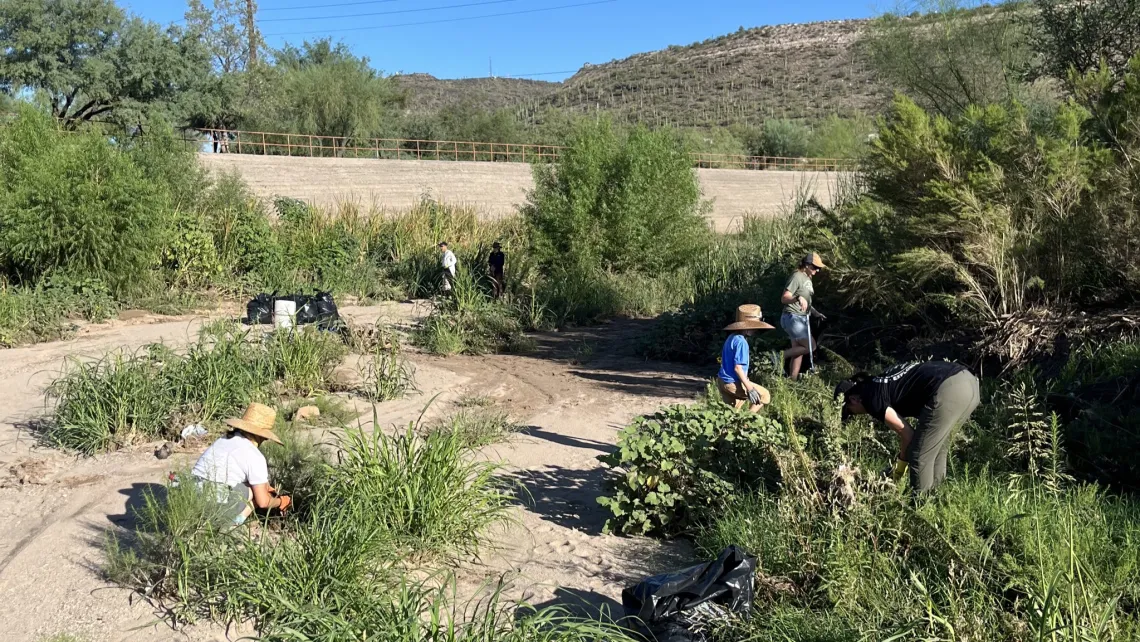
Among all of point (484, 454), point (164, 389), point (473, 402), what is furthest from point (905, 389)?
point (164, 389)

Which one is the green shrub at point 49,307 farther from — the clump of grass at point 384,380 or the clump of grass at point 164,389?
the clump of grass at point 384,380

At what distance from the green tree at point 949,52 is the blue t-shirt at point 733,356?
15.9 m

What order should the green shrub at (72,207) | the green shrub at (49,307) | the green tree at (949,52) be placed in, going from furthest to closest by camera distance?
the green tree at (949,52), the green shrub at (72,207), the green shrub at (49,307)

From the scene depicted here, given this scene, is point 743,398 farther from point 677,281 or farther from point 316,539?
point 677,281

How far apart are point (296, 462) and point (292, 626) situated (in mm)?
2240

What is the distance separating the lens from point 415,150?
1281 inches

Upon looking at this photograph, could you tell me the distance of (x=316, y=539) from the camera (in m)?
4.66

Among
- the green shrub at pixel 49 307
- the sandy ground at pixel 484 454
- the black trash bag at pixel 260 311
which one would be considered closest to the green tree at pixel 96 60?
the green shrub at pixel 49 307

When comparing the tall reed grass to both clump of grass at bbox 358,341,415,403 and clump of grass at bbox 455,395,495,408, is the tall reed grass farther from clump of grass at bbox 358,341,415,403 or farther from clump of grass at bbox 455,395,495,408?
clump of grass at bbox 358,341,415,403

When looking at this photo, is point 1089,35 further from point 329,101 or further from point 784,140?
point 784,140

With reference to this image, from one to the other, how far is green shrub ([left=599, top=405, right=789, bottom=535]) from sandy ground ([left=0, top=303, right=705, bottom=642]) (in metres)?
0.23

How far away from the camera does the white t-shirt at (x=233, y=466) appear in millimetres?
5555

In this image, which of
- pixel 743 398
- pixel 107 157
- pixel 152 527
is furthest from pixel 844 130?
pixel 152 527

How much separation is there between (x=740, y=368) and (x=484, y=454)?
90.3 inches
